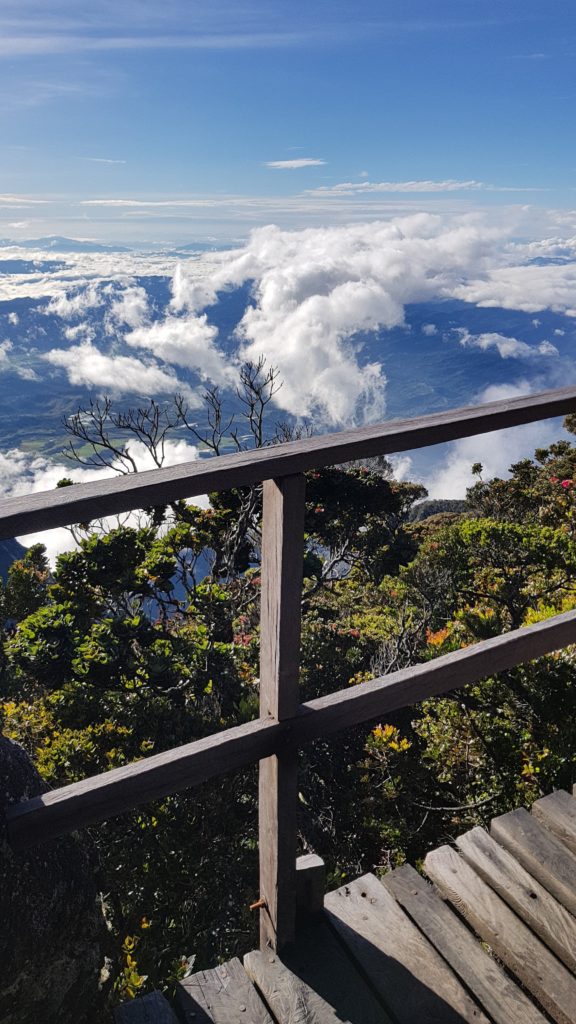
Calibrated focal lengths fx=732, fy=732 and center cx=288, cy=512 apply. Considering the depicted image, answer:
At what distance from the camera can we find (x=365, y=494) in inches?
360

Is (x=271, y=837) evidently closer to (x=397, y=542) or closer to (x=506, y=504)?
(x=397, y=542)

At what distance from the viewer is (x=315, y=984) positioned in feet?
5.57

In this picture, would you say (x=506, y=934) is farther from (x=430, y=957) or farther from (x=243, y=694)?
(x=243, y=694)

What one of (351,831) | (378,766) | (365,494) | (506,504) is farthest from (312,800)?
(506,504)

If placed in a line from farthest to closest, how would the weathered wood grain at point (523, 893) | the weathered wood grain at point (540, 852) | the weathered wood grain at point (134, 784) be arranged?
the weathered wood grain at point (540, 852) → the weathered wood grain at point (523, 893) → the weathered wood grain at point (134, 784)

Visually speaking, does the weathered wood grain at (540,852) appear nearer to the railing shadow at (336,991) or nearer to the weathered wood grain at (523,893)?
the weathered wood grain at (523,893)

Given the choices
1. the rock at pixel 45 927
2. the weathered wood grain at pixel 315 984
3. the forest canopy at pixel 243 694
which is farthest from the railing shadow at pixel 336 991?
the forest canopy at pixel 243 694

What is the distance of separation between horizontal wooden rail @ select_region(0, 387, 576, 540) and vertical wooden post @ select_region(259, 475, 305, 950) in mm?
64

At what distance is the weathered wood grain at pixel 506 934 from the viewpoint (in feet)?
5.54

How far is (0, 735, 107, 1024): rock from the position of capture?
168cm

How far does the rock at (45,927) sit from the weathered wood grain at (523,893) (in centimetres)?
108

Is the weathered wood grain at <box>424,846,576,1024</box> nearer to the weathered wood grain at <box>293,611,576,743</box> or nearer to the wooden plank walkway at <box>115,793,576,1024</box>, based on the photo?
the wooden plank walkway at <box>115,793,576,1024</box>

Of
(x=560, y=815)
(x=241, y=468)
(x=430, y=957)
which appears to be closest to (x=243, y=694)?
(x=560, y=815)

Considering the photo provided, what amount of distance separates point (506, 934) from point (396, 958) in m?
0.30
